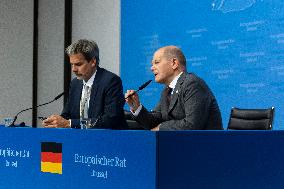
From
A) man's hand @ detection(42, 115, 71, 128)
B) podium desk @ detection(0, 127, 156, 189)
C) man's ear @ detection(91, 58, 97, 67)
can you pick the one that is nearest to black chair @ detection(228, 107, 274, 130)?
man's ear @ detection(91, 58, 97, 67)

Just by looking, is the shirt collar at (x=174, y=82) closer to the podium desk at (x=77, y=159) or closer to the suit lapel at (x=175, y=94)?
the suit lapel at (x=175, y=94)

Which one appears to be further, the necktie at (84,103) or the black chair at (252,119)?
the black chair at (252,119)

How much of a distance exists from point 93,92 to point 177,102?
1.77 ft

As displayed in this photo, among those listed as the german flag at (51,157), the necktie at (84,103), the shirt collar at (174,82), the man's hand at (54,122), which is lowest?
the german flag at (51,157)

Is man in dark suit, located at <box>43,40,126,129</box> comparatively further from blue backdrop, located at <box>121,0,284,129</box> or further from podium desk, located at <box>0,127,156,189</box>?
blue backdrop, located at <box>121,0,284,129</box>

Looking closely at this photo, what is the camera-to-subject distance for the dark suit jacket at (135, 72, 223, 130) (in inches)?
127

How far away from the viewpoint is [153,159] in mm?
1886

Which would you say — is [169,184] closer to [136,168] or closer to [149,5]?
[136,168]

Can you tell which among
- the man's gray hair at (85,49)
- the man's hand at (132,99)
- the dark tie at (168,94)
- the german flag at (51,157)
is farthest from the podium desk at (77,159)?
the dark tie at (168,94)

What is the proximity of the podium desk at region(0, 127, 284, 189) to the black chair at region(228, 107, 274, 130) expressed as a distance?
173 cm

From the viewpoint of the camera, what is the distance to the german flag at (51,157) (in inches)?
90.8

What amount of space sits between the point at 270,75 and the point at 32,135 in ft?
9.78

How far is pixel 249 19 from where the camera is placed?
516 centimetres

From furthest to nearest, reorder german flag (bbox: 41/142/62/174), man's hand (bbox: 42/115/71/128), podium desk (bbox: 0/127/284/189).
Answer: man's hand (bbox: 42/115/71/128)
german flag (bbox: 41/142/62/174)
podium desk (bbox: 0/127/284/189)
